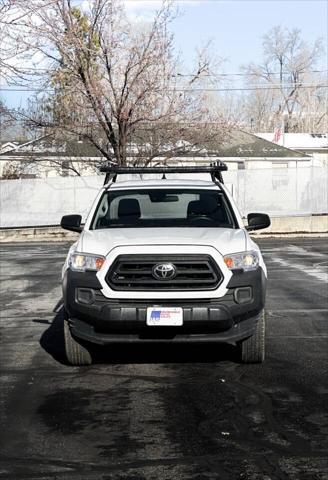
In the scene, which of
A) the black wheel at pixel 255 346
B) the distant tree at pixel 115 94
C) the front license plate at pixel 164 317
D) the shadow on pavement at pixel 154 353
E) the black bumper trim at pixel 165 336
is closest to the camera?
the front license plate at pixel 164 317

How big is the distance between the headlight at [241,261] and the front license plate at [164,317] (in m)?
0.62

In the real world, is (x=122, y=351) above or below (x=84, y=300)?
below

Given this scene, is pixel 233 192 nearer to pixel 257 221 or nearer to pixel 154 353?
pixel 257 221

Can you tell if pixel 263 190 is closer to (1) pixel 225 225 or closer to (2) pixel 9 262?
(2) pixel 9 262

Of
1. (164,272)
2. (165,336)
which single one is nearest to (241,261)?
(164,272)

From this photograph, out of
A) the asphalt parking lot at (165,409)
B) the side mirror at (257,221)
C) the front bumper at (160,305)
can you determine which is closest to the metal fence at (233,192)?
the asphalt parking lot at (165,409)

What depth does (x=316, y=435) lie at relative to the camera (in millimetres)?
4934

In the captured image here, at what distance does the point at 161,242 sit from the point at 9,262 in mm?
11838

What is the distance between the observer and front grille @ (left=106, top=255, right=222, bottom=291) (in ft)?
20.4

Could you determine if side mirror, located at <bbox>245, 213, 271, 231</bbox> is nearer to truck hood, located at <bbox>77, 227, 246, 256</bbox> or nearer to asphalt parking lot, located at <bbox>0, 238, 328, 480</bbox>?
truck hood, located at <bbox>77, 227, 246, 256</bbox>

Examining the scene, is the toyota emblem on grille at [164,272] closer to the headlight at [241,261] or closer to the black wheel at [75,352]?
the headlight at [241,261]

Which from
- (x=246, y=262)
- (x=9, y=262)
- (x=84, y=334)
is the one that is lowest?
(x=9, y=262)

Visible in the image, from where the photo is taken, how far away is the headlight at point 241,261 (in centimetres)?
626

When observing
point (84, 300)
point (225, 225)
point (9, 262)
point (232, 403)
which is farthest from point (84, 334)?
point (9, 262)
